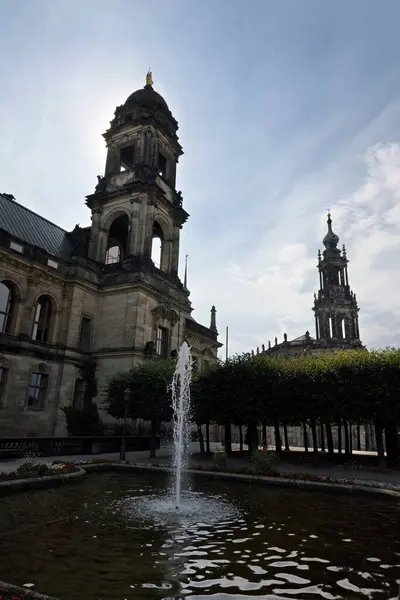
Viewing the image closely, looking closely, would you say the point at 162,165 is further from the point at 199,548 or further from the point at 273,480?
the point at 199,548

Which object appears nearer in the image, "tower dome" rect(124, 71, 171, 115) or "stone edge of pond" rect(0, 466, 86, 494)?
"stone edge of pond" rect(0, 466, 86, 494)

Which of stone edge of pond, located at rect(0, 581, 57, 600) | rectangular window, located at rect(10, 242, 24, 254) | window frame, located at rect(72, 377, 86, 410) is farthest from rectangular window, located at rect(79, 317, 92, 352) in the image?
stone edge of pond, located at rect(0, 581, 57, 600)

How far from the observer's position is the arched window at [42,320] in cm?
3003

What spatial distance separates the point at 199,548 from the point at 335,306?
263ft

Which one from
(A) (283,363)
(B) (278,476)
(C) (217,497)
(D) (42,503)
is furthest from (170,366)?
(D) (42,503)

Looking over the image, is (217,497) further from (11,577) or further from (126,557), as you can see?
(11,577)

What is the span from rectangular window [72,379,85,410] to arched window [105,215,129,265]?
42.8 feet

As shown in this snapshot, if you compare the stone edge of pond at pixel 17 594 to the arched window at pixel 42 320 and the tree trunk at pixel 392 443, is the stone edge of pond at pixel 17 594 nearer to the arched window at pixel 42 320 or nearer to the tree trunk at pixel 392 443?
the tree trunk at pixel 392 443

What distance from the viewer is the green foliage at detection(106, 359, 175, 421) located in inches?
950

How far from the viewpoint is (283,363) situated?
966 inches

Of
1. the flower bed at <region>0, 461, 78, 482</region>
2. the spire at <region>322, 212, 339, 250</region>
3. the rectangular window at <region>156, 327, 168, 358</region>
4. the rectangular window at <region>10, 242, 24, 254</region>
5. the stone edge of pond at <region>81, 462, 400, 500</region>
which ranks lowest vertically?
the stone edge of pond at <region>81, 462, 400, 500</region>

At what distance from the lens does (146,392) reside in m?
24.6

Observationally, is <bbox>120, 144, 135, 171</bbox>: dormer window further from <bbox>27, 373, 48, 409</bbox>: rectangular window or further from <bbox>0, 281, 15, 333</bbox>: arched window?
<bbox>27, 373, 48, 409</bbox>: rectangular window

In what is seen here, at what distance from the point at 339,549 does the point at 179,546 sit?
280cm
